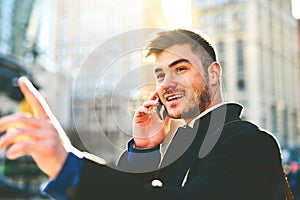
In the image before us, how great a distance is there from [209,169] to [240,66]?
6678cm

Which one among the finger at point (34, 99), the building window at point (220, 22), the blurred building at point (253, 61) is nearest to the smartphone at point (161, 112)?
the finger at point (34, 99)

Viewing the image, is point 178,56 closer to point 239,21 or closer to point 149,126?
point 149,126

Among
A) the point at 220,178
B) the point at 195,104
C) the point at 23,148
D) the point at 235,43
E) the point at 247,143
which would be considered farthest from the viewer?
the point at 235,43

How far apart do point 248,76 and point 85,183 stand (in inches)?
2620

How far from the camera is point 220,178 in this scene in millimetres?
998

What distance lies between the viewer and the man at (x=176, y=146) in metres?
0.78

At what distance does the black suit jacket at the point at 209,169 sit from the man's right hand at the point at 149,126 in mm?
67

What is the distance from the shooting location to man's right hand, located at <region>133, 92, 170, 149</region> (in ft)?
4.17

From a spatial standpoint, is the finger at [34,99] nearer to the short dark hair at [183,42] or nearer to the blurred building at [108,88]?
the blurred building at [108,88]

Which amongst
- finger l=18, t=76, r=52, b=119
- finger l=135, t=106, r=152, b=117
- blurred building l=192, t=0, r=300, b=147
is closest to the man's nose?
finger l=135, t=106, r=152, b=117

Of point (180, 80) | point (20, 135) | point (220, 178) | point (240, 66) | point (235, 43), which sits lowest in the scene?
point (220, 178)

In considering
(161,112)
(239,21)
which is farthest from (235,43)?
(161,112)

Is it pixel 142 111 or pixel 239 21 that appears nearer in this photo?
pixel 142 111

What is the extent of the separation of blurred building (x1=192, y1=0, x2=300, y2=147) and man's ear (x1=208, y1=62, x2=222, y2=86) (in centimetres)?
6182
